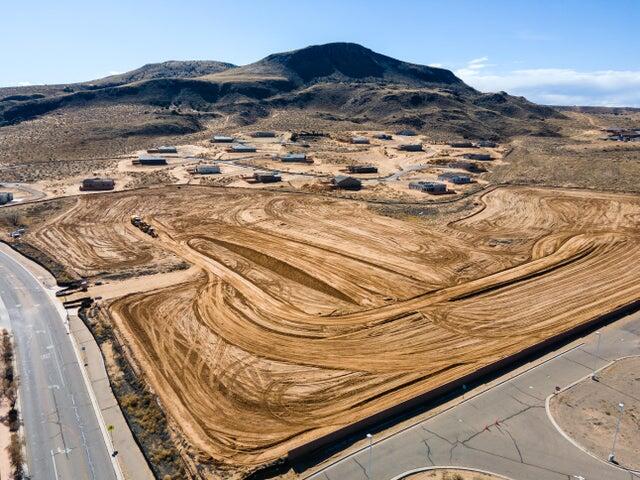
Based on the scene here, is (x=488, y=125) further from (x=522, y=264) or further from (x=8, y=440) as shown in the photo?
(x=8, y=440)

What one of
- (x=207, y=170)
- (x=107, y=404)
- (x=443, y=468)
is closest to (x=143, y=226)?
(x=207, y=170)

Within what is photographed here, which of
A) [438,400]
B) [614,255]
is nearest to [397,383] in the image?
[438,400]

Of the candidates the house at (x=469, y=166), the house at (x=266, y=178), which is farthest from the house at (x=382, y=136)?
the house at (x=266, y=178)

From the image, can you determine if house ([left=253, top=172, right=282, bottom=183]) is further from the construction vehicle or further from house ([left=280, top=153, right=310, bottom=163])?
the construction vehicle

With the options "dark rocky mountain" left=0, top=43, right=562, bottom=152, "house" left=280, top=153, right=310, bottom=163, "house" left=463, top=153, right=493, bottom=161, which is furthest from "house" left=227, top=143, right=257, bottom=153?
"house" left=463, top=153, right=493, bottom=161

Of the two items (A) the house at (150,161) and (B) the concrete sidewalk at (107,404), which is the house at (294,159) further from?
(B) the concrete sidewalk at (107,404)

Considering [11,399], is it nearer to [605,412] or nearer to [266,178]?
[605,412]
